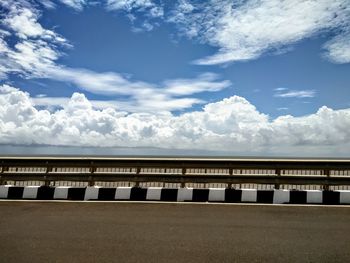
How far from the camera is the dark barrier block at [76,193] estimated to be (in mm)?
11117

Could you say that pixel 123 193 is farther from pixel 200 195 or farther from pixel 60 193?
pixel 200 195

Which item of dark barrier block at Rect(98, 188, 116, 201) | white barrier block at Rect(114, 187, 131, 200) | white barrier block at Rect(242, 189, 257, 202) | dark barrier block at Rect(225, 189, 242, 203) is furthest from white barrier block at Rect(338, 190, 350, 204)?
dark barrier block at Rect(98, 188, 116, 201)

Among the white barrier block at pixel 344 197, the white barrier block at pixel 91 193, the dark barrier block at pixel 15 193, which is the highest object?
the white barrier block at pixel 344 197

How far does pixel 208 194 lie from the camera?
34.6 ft

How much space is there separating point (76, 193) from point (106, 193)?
95cm

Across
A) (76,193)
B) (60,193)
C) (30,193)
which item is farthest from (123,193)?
(30,193)

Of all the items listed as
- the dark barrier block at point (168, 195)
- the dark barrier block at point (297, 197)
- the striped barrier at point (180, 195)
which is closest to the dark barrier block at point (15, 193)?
the striped barrier at point (180, 195)

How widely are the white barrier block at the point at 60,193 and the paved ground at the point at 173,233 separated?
1.35m

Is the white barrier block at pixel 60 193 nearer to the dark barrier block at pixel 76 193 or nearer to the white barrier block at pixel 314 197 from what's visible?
the dark barrier block at pixel 76 193

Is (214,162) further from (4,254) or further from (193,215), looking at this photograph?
(4,254)

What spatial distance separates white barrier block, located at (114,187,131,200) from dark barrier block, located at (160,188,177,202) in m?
1.02

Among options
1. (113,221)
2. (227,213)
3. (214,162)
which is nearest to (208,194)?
(214,162)

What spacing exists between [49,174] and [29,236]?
4755 mm

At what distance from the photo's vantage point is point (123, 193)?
11.0 meters
